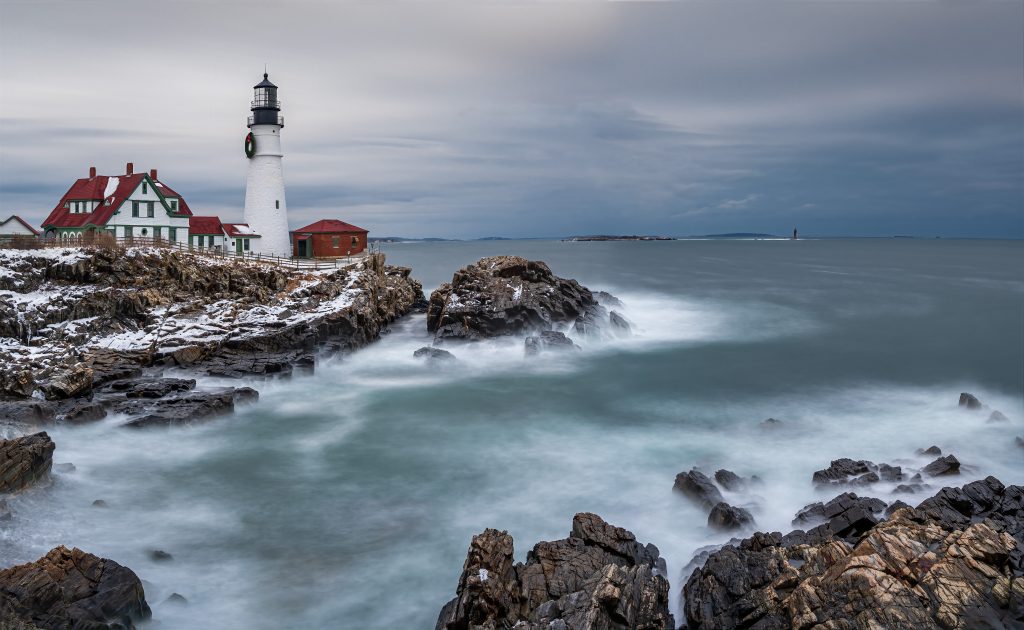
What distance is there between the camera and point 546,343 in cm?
3048

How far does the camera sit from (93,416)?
1855 centimetres

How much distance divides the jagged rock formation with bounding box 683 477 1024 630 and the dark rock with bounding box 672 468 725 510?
3.12 m

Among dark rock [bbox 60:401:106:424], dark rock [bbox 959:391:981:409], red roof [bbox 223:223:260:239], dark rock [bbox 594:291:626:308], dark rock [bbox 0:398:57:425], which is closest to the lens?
dark rock [bbox 0:398:57:425]

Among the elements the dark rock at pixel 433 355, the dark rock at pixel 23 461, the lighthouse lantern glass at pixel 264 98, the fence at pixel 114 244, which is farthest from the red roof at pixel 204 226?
the dark rock at pixel 23 461

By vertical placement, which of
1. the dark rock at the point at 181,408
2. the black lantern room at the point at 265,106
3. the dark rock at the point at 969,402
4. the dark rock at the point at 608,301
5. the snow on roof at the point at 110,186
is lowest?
the dark rock at the point at 181,408

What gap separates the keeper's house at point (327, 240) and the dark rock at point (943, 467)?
3712 cm

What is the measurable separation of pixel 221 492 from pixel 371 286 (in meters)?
19.6

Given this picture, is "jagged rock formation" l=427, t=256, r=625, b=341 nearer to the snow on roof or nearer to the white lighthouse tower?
the white lighthouse tower

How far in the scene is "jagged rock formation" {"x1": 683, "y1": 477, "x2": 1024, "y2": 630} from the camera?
26.1 ft

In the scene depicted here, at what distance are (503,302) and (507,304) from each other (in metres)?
0.23

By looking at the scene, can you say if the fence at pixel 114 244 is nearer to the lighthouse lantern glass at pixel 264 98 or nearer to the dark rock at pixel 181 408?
the lighthouse lantern glass at pixel 264 98

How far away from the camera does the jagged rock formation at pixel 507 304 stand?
3206 centimetres

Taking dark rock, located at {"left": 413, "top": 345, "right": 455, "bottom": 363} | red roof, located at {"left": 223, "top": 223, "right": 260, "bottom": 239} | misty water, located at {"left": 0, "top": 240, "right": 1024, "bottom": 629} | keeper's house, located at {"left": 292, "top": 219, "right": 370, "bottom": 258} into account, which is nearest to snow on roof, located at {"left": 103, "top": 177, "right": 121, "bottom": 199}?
red roof, located at {"left": 223, "top": 223, "right": 260, "bottom": 239}

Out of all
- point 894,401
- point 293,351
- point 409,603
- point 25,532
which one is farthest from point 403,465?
point 894,401
